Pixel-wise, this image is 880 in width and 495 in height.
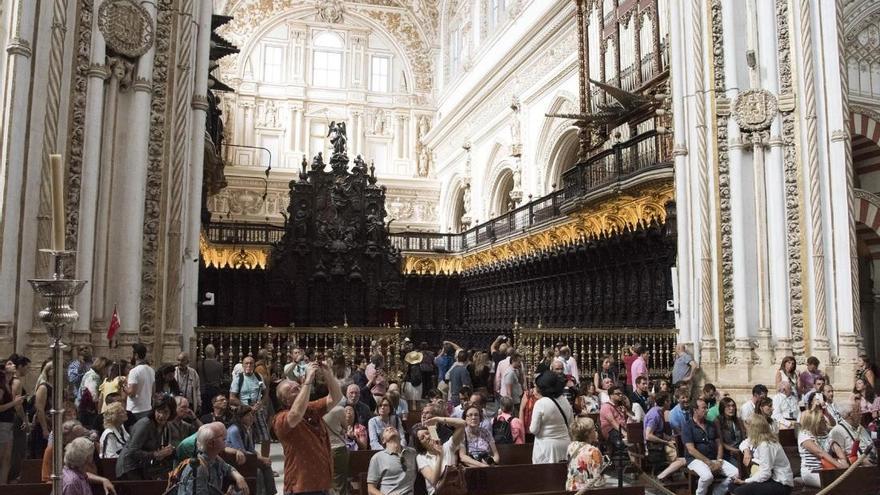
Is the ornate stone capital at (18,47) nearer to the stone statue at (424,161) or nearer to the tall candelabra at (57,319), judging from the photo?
the tall candelabra at (57,319)

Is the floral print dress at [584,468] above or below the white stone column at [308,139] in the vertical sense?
below

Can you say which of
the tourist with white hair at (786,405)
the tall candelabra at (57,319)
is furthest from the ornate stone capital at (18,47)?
the tourist with white hair at (786,405)

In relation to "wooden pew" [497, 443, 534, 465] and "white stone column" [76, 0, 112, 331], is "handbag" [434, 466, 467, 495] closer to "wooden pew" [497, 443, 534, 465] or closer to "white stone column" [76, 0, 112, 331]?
"wooden pew" [497, 443, 534, 465]

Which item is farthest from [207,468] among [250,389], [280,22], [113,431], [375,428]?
[280,22]

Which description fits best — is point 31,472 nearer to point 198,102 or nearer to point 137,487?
point 137,487

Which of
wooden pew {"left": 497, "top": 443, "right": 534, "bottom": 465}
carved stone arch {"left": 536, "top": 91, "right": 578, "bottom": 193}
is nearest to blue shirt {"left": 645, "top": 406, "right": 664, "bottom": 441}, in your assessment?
wooden pew {"left": 497, "top": 443, "right": 534, "bottom": 465}

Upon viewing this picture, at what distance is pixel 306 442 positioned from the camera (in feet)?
15.8

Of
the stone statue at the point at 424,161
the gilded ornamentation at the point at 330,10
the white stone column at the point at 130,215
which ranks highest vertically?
the gilded ornamentation at the point at 330,10

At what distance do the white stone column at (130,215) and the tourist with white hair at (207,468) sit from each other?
6481mm

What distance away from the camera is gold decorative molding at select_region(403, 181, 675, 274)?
50.4 ft

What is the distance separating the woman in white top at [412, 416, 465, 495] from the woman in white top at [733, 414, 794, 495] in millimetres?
2530

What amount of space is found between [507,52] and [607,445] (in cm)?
2043

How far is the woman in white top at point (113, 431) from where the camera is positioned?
6.07 m

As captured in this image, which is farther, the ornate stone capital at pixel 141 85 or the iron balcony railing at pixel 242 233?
the iron balcony railing at pixel 242 233
